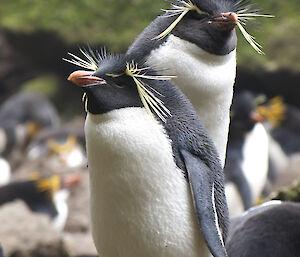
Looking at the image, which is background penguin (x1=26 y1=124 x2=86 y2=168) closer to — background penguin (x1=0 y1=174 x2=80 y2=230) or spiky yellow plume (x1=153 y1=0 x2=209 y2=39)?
background penguin (x1=0 y1=174 x2=80 y2=230)

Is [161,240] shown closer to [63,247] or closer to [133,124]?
[133,124]

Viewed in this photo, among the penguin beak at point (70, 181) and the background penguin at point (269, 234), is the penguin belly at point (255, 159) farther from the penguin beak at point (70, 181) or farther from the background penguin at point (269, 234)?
the background penguin at point (269, 234)

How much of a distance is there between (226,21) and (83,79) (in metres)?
0.71

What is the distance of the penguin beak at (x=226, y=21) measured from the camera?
2293 mm

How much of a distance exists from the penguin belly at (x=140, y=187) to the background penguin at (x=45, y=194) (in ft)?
7.32

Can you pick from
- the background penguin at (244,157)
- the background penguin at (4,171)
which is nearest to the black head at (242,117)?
the background penguin at (244,157)

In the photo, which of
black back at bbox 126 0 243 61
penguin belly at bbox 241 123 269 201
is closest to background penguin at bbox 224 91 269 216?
penguin belly at bbox 241 123 269 201

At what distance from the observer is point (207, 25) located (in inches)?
93.7

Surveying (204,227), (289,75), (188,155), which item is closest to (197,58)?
(188,155)

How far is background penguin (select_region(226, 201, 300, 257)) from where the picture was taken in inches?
86.8

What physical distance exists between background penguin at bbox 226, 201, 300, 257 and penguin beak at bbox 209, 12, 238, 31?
724 mm

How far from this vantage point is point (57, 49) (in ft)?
22.2

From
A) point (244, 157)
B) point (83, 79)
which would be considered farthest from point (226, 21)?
point (244, 157)

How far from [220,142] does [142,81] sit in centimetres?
69
